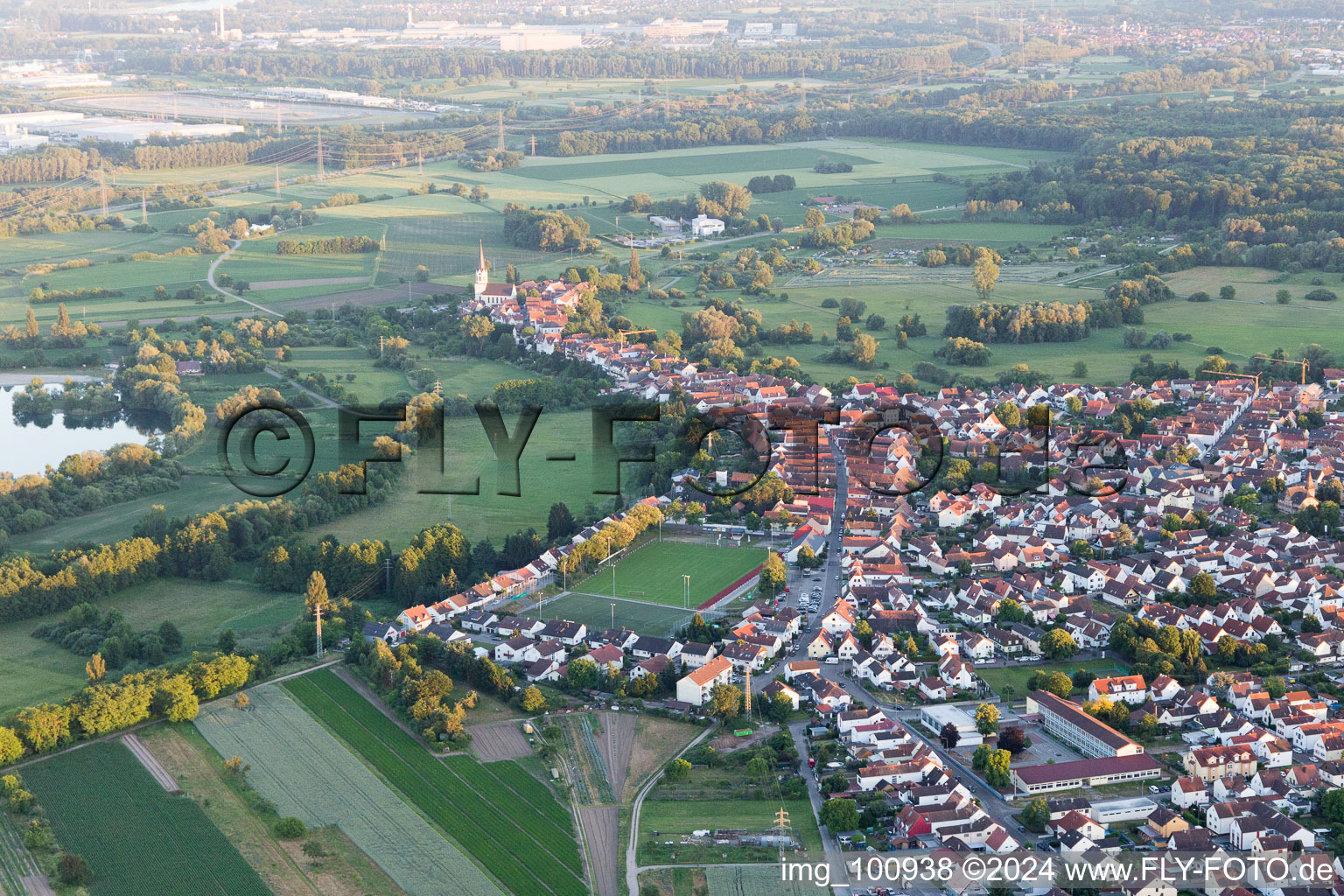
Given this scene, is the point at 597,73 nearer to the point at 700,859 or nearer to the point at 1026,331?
the point at 1026,331

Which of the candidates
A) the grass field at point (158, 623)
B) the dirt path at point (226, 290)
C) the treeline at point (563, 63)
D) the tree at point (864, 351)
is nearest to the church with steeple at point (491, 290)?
the dirt path at point (226, 290)

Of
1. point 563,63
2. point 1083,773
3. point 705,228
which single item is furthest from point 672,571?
point 563,63

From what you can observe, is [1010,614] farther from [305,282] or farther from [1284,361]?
[305,282]

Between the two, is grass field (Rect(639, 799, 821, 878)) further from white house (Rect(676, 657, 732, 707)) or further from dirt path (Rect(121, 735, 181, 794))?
dirt path (Rect(121, 735, 181, 794))

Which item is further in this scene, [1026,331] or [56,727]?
[1026,331]

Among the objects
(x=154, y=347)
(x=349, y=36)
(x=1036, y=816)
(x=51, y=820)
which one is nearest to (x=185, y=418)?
(x=154, y=347)

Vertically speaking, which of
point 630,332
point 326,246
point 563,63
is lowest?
point 630,332

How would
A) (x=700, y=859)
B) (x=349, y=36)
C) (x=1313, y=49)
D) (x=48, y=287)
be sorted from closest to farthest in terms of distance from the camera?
(x=700, y=859) < (x=48, y=287) < (x=1313, y=49) < (x=349, y=36)
